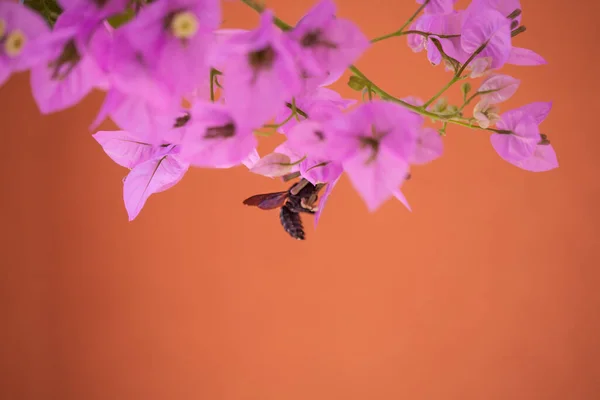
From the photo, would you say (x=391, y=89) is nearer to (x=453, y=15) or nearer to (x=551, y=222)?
(x=551, y=222)

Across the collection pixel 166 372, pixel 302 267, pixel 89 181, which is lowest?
pixel 166 372

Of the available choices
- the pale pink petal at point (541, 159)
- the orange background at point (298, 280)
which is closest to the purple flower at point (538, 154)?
the pale pink petal at point (541, 159)

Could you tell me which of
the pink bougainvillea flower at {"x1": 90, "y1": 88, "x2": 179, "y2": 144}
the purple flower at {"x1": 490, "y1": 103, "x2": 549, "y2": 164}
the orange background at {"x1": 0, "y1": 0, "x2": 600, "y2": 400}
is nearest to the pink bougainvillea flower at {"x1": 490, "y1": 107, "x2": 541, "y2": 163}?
the purple flower at {"x1": 490, "y1": 103, "x2": 549, "y2": 164}

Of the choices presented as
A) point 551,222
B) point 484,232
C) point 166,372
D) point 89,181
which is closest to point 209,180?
point 89,181

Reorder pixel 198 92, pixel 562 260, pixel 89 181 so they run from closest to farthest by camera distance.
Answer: pixel 198 92
pixel 562 260
pixel 89 181

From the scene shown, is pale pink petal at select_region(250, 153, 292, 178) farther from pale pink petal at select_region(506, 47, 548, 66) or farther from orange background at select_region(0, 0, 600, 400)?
orange background at select_region(0, 0, 600, 400)

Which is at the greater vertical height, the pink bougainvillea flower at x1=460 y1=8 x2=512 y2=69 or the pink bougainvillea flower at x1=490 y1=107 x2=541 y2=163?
the pink bougainvillea flower at x1=460 y1=8 x2=512 y2=69

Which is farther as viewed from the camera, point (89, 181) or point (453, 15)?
point (89, 181)
